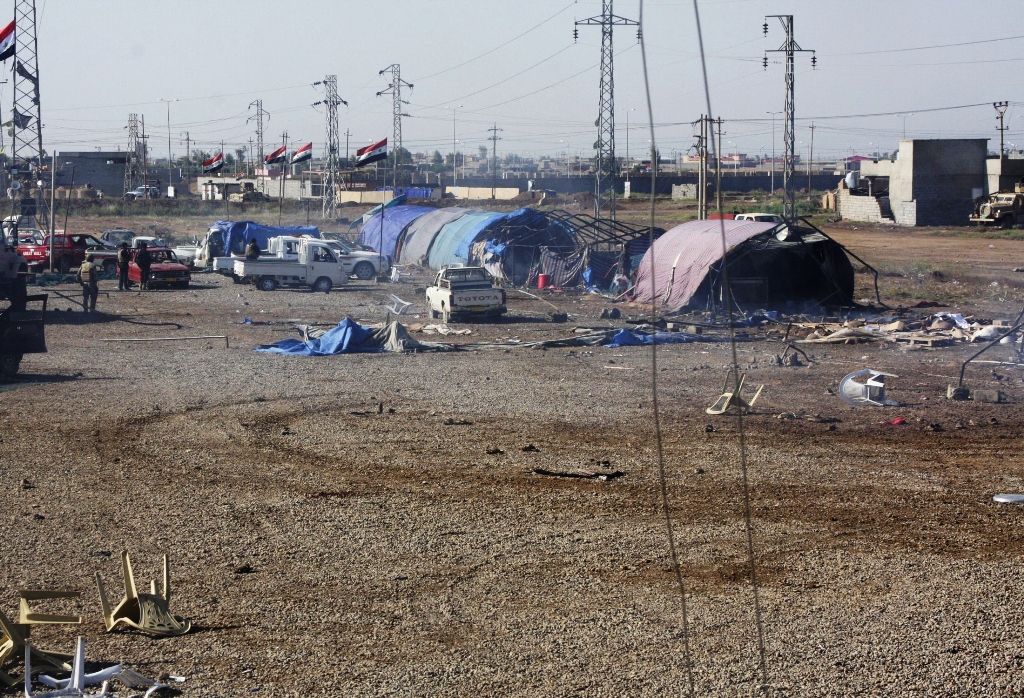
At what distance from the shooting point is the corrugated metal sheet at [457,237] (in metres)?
39.2

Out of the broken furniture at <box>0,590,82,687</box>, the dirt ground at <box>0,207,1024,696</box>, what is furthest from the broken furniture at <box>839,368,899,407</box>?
the broken furniture at <box>0,590,82,687</box>

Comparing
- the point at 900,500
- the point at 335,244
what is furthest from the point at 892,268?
the point at 900,500

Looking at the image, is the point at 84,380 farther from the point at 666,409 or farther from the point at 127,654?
the point at 127,654

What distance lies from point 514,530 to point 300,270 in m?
26.3

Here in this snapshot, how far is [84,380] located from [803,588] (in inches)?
524

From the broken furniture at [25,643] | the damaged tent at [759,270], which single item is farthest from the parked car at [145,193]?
the broken furniture at [25,643]

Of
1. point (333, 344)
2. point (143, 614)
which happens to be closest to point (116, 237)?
point (333, 344)

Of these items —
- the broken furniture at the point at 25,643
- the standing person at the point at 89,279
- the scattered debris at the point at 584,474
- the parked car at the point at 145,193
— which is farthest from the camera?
the parked car at the point at 145,193

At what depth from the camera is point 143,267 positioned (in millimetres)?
33750

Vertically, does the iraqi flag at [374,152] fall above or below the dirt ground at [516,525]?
above

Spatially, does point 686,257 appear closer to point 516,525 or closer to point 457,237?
point 457,237

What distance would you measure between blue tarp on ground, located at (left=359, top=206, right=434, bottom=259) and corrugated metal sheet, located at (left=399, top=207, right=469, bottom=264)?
83cm

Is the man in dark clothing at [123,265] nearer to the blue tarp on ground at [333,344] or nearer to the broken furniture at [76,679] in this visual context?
the blue tarp on ground at [333,344]

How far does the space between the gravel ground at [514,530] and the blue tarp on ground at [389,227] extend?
3081 cm
